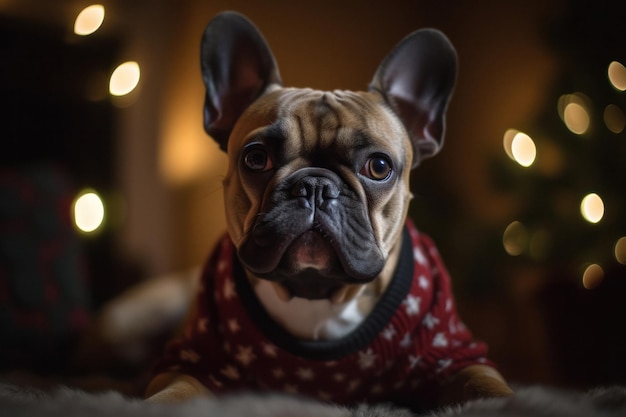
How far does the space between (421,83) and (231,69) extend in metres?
0.44

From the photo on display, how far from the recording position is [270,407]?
2.98 feet

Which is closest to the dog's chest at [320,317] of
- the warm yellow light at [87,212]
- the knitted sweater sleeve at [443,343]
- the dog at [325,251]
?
the dog at [325,251]

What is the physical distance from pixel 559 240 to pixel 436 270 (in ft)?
2.56

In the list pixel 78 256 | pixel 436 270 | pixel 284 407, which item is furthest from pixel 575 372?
pixel 78 256

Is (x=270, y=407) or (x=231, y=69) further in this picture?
(x=231, y=69)

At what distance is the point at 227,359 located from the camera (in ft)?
4.34

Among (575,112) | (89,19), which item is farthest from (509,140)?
(89,19)

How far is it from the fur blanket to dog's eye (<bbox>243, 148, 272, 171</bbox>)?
461 millimetres

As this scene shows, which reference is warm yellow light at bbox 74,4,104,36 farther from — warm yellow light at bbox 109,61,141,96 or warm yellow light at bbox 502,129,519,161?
warm yellow light at bbox 502,129,519,161

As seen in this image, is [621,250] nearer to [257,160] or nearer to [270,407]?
[257,160]

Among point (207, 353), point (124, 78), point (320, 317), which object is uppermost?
point (124, 78)

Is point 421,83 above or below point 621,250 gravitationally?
above

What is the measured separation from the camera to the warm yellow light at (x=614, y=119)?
1.84 m

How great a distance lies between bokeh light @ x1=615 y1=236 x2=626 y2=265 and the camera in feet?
6.10
